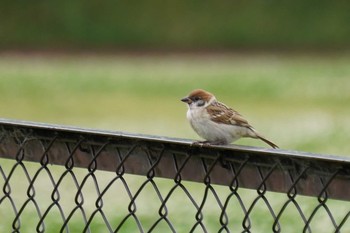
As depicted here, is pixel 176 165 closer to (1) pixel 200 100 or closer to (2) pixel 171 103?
(1) pixel 200 100

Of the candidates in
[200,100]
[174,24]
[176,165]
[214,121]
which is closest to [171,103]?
[174,24]

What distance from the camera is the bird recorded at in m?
5.12

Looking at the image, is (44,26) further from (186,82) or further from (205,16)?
(186,82)

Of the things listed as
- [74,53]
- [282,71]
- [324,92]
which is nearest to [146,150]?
[324,92]

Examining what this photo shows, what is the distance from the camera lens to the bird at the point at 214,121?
512 cm

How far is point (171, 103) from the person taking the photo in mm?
18906

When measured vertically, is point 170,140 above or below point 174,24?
above

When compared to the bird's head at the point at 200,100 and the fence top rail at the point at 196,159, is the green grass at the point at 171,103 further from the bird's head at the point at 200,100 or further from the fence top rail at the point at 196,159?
the fence top rail at the point at 196,159

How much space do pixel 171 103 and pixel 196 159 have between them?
15.6 m

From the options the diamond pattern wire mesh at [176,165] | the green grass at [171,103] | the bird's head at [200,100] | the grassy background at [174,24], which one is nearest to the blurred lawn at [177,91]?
the green grass at [171,103]

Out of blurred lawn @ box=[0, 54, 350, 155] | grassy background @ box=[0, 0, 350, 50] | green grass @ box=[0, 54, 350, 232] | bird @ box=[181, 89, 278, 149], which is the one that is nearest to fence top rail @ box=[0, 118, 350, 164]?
bird @ box=[181, 89, 278, 149]

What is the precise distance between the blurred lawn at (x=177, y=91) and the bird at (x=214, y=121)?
7.40 metres

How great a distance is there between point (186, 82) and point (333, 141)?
8195mm

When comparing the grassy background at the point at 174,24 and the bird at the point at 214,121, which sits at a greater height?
the bird at the point at 214,121
